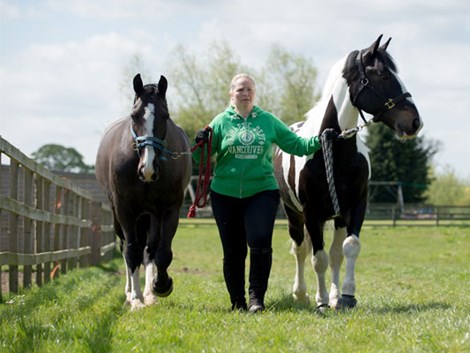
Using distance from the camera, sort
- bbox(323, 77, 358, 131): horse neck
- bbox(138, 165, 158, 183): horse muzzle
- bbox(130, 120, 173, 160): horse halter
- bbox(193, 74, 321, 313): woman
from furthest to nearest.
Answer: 1. bbox(323, 77, 358, 131): horse neck
2. bbox(193, 74, 321, 313): woman
3. bbox(130, 120, 173, 160): horse halter
4. bbox(138, 165, 158, 183): horse muzzle

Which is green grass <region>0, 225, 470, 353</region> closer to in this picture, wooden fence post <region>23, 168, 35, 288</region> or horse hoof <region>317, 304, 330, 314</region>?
horse hoof <region>317, 304, 330, 314</region>

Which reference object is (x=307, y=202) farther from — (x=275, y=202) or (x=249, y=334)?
(x=249, y=334)

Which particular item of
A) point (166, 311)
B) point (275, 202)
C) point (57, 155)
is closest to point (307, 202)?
point (275, 202)

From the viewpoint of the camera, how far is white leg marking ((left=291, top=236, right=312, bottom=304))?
8.15 m

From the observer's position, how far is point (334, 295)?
748 centimetres

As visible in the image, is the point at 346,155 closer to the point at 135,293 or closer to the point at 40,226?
the point at 135,293

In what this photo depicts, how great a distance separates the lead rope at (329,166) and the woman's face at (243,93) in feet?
2.42

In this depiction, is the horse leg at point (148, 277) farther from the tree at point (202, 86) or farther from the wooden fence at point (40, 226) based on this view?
the tree at point (202, 86)

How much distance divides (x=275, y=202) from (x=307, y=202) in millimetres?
579

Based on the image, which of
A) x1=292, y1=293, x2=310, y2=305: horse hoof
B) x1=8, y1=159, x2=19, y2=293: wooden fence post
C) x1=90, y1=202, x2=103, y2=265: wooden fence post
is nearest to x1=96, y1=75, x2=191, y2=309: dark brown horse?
x1=8, y1=159, x2=19, y2=293: wooden fence post

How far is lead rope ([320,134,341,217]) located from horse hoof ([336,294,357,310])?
2.52 ft

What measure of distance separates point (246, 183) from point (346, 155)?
1.03 metres

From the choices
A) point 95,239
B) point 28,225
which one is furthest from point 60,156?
point 28,225

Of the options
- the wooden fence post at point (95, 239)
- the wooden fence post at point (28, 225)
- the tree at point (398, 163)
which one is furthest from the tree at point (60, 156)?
the wooden fence post at point (28, 225)
